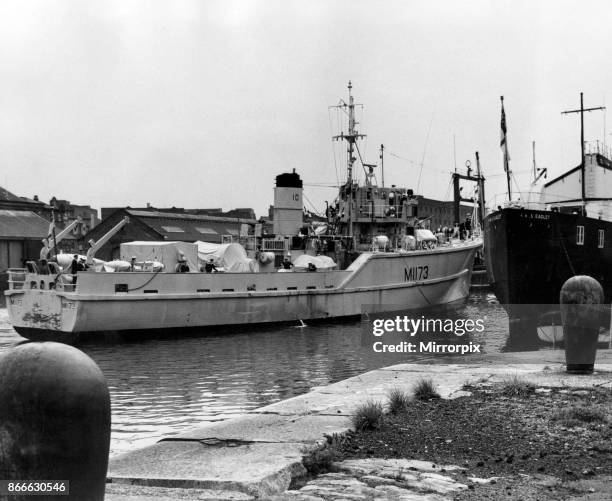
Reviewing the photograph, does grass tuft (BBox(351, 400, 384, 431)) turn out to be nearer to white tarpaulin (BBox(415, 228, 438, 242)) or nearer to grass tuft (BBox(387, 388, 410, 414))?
grass tuft (BBox(387, 388, 410, 414))

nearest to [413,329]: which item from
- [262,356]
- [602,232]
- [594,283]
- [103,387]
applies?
[602,232]

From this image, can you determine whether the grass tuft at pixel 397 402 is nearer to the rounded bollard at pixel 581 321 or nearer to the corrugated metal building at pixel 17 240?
the rounded bollard at pixel 581 321

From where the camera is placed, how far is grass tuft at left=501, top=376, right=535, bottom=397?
867 centimetres

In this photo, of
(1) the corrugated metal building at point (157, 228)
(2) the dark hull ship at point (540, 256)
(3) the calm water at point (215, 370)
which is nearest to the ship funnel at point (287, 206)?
(3) the calm water at point (215, 370)

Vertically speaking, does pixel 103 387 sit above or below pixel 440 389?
above

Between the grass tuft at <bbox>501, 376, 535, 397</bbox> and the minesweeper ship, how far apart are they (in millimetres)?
19247

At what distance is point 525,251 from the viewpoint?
1133 inches

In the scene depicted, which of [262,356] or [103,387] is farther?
[262,356]

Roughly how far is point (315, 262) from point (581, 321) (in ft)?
79.2

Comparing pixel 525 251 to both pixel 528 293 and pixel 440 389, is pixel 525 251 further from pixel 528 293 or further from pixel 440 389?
pixel 440 389

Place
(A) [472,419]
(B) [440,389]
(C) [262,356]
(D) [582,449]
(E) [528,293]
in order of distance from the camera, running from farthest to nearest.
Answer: (E) [528,293] < (C) [262,356] < (B) [440,389] < (A) [472,419] < (D) [582,449]

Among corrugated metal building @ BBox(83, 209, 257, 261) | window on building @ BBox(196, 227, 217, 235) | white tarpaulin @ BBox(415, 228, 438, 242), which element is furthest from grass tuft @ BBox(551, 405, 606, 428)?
window on building @ BBox(196, 227, 217, 235)

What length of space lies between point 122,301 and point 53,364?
78.3 feet

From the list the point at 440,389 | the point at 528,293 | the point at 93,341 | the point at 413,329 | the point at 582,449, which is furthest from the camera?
the point at 413,329
